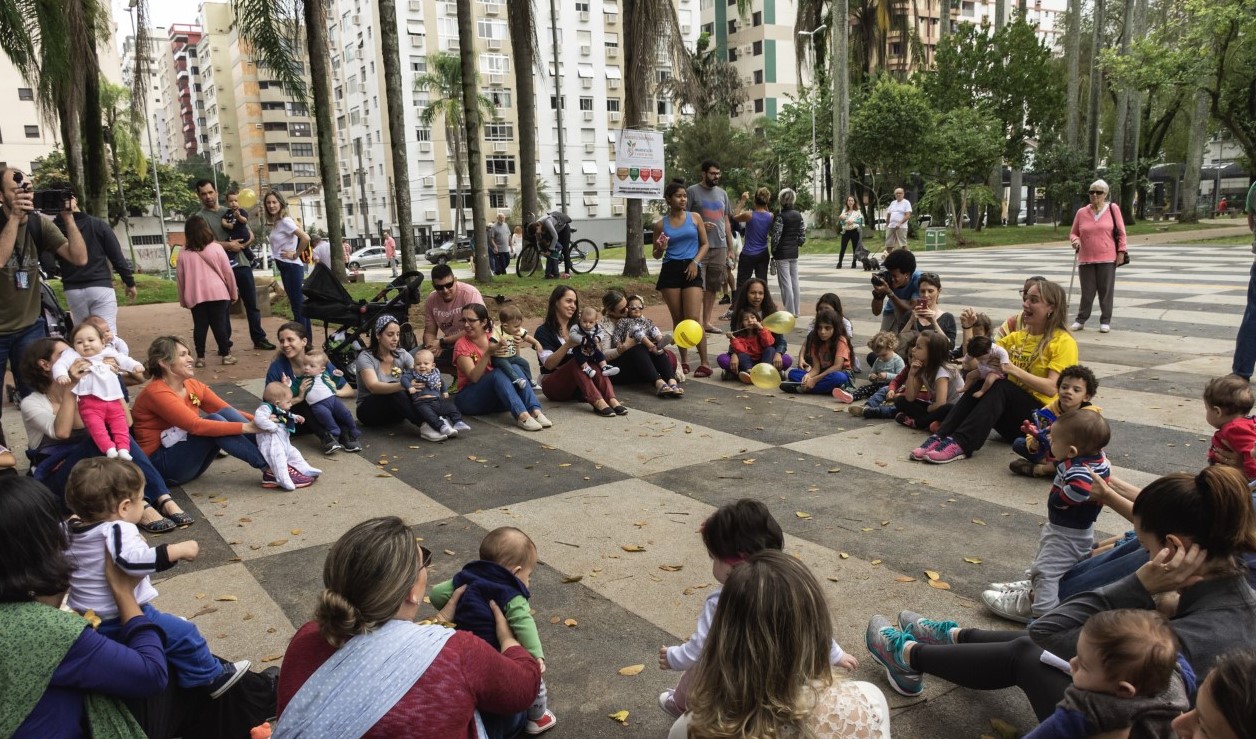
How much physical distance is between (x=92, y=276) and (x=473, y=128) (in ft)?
26.0

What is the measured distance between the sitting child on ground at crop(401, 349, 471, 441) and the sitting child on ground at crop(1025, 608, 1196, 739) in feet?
17.1

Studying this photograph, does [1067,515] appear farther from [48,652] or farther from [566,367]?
[566,367]

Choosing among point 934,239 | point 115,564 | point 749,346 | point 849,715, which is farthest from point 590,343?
point 934,239

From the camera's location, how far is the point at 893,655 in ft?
10.4

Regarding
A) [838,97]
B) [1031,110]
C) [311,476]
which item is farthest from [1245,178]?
[311,476]

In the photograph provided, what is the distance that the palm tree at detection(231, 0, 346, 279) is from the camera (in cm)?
1393

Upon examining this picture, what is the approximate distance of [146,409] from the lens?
17.6 ft

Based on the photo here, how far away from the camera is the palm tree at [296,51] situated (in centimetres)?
1393

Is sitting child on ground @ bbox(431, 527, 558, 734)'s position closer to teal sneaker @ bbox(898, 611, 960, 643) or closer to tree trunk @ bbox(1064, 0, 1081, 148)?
teal sneaker @ bbox(898, 611, 960, 643)

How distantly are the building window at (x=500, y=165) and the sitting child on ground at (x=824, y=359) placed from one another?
62.9 meters

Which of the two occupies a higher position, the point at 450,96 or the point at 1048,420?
the point at 450,96

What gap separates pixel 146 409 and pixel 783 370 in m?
5.48

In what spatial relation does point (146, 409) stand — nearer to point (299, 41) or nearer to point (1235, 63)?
point (299, 41)

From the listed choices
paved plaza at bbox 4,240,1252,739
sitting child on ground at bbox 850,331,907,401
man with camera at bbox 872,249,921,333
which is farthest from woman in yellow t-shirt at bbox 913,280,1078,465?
man with camera at bbox 872,249,921,333
